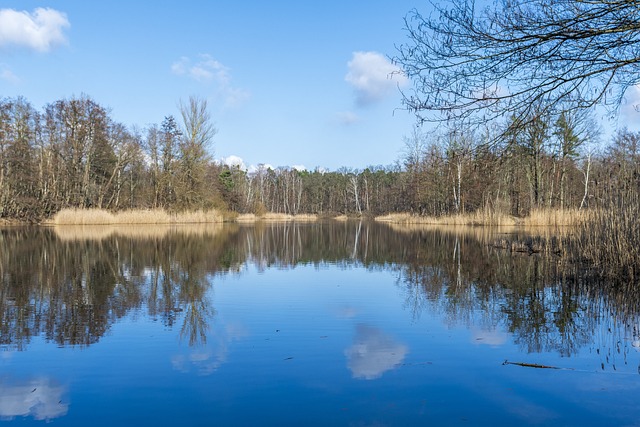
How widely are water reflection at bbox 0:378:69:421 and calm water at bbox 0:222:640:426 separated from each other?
0.6 inches

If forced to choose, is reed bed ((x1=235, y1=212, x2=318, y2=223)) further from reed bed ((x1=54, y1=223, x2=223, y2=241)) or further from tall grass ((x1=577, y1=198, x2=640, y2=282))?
tall grass ((x1=577, y1=198, x2=640, y2=282))

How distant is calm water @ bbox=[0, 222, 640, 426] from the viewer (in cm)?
299

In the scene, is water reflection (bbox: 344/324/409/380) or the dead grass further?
the dead grass

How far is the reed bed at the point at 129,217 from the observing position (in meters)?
30.5

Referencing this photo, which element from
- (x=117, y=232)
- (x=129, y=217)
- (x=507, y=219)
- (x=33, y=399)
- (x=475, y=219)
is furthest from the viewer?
(x=129, y=217)

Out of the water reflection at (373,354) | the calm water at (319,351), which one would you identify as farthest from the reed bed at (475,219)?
the water reflection at (373,354)

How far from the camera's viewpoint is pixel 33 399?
10.5ft

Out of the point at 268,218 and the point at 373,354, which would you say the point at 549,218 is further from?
the point at 268,218

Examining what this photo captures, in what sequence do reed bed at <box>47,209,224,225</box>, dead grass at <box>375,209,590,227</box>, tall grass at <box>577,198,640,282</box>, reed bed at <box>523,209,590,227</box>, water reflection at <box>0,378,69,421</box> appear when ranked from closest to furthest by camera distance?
water reflection at <box>0,378,69,421</box> < tall grass at <box>577,198,640,282</box> < dead grass at <box>375,209,590,227</box> < reed bed at <box>523,209,590,227</box> < reed bed at <box>47,209,224,225</box>

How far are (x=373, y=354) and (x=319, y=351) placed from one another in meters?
0.49

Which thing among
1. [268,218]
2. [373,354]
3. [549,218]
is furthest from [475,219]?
[268,218]

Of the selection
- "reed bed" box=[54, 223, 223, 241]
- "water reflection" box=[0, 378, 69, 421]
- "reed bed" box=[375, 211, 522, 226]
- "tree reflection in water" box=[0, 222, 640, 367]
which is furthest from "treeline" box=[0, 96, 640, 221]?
"water reflection" box=[0, 378, 69, 421]

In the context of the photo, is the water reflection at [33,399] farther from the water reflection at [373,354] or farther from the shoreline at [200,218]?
the shoreline at [200,218]

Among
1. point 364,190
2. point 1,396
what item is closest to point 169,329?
point 1,396
